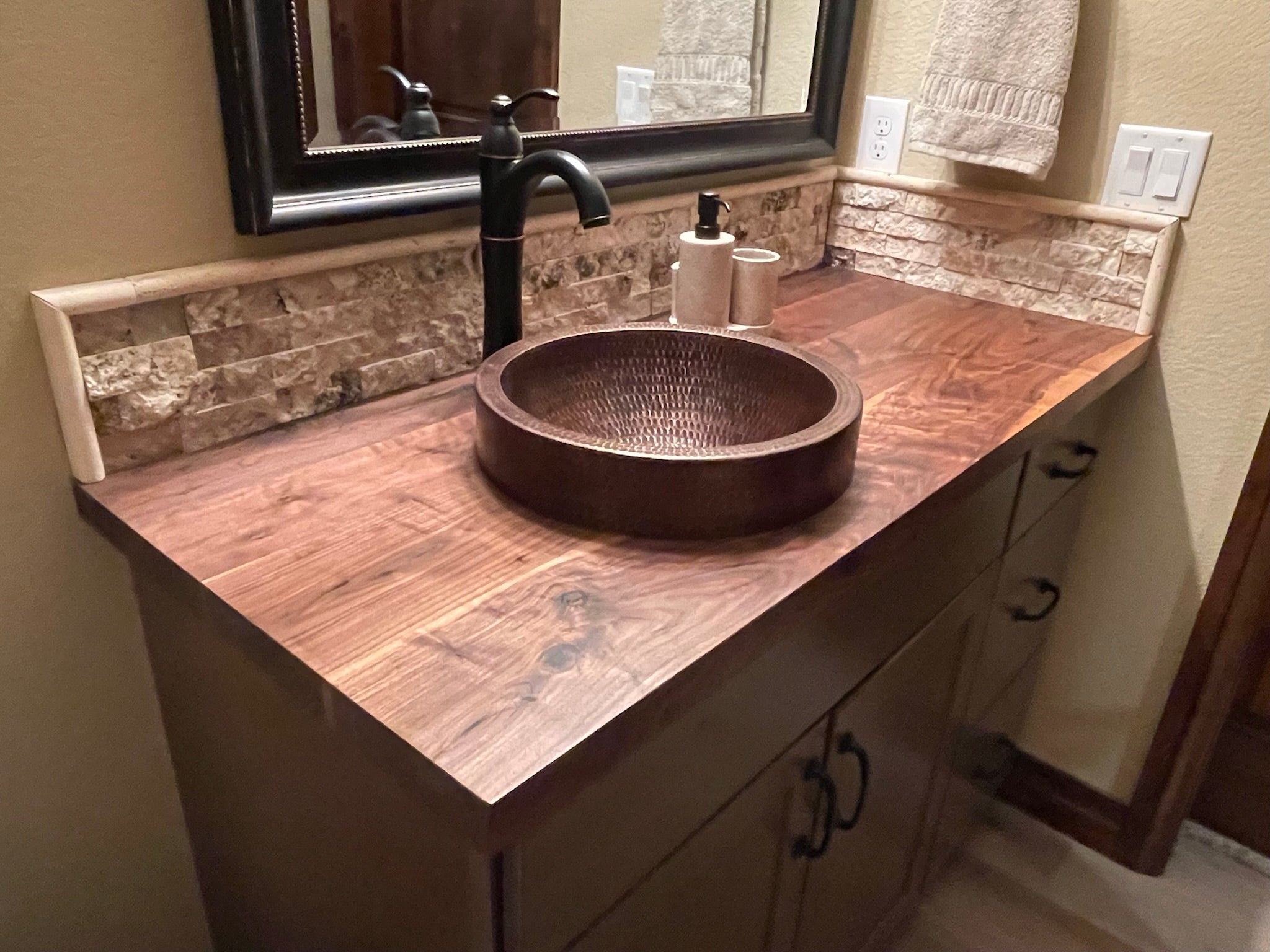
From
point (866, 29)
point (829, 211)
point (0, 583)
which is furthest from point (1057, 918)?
point (0, 583)

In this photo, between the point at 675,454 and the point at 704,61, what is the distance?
78 centimetres

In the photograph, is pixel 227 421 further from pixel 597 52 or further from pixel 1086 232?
pixel 1086 232

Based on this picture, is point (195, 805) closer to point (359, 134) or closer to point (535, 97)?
point (359, 134)

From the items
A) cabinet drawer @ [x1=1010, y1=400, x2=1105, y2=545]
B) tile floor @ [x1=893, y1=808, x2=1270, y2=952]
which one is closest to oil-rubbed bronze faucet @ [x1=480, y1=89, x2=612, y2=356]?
cabinet drawer @ [x1=1010, y1=400, x2=1105, y2=545]

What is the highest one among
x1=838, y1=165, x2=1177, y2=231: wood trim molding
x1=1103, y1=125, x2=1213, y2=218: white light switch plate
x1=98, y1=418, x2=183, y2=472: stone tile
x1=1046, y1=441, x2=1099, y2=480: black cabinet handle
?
x1=1103, y1=125, x2=1213, y2=218: white light switch plate

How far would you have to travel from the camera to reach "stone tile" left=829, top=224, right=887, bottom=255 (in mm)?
1572

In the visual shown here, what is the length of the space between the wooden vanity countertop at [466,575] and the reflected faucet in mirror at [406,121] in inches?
10.5

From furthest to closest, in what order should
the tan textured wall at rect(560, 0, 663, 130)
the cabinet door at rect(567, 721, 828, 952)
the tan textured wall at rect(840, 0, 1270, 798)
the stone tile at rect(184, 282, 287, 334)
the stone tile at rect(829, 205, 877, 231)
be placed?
the stone tile at rect(829, 205, 877, 231), the tan textured wall at rect(840, 0, 1270, 798), the tan textured wall at rect(560, 0, 663, 130), the stone tile at rect(184, 282, 287, 334), the cabinet door at rect(567, 721, 828, 952)

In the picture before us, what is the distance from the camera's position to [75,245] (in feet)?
2.52

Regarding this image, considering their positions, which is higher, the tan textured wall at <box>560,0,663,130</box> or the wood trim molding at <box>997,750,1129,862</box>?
the tan textured wall at <box>560,0,663,130</box>

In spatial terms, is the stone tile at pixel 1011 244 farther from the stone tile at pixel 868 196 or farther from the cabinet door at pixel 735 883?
the cabinet door at pixel 735 883

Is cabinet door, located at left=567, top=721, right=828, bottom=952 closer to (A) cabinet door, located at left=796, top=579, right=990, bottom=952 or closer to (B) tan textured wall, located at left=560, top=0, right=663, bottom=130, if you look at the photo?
(A) cabinet door, located at left=796, top=579, right=990, bottom=952

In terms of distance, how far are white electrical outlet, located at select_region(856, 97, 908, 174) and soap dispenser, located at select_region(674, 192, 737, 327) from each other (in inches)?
19.1

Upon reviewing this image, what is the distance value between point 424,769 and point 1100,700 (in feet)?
4.58
